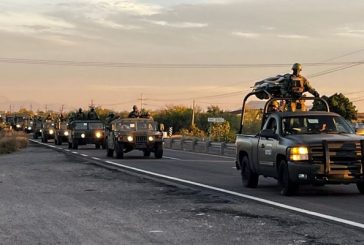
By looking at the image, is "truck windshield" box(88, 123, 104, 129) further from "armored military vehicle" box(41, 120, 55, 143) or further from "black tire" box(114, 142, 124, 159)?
"armored military vehicle" box(41, 120, 55, 143)

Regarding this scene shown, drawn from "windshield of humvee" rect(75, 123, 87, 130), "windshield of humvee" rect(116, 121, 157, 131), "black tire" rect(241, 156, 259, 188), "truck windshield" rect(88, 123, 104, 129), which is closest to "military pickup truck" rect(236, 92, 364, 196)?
"black tire" rect(241, 156, 259, 188)

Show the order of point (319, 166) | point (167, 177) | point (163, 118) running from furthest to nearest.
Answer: point (163, 118) → point (167, 177) → point (319, 166)

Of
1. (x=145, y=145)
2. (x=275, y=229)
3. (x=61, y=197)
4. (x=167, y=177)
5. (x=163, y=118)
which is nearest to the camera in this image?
(x=275, y=229)

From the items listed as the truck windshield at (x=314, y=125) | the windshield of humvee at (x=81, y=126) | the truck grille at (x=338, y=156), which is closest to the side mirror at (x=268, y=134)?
the truck windshield at (x=314, y=125)

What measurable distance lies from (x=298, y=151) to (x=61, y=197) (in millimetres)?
5012

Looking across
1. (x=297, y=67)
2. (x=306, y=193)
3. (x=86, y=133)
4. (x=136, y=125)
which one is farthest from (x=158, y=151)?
(x=306, y=193)

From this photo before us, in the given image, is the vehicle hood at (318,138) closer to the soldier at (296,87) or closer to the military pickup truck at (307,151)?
the military pickup truck at (307,151)

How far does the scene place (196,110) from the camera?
4353 inches

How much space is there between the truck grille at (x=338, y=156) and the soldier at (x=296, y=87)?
2.98 metres

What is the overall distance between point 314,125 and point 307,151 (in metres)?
1.44

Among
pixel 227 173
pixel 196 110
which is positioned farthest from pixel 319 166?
pixel 196 110

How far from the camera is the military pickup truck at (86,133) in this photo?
132 ft

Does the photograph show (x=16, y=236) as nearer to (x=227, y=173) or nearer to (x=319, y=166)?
(x=319, y=166)

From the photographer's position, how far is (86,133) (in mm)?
40469
